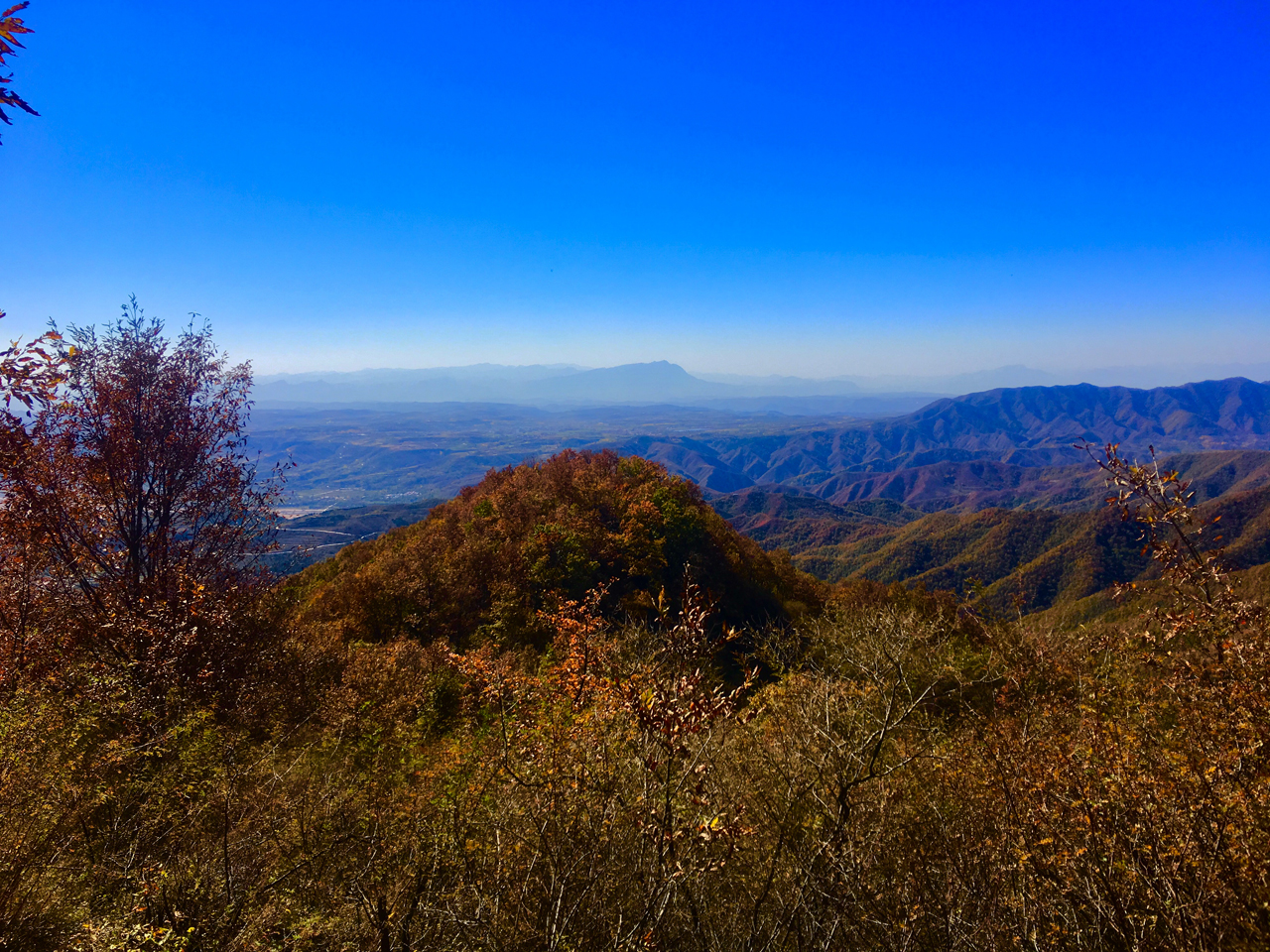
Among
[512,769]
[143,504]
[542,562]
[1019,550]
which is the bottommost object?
[1019,550]

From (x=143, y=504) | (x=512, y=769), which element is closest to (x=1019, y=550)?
(x=512, y=769)

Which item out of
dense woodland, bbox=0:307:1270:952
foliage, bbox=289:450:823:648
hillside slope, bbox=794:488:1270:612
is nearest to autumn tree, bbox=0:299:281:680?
dense woodland, bbox=0:307:1270:952

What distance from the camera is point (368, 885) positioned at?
5.96 metres

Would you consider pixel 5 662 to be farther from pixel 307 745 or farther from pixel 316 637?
pixel 316 637

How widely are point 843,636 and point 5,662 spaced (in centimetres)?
1925

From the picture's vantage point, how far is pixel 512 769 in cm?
593

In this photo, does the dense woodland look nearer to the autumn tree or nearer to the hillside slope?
the autumn tree

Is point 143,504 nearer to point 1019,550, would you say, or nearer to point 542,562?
point 542,562

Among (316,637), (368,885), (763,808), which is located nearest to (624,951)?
(368,885)

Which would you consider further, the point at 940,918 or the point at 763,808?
the point at 763,808

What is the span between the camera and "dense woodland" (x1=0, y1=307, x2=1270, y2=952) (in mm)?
4840

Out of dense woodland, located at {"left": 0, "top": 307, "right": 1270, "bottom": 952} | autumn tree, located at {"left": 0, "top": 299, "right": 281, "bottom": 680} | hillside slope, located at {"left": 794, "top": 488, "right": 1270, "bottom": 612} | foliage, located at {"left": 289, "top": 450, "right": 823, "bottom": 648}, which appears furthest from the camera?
hillside slope, located at {"left": 794, "top": 488, "right": 1270, "bottom": 612}

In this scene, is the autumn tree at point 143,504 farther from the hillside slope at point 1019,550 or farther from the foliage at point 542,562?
the hillside slope at point 1019,550

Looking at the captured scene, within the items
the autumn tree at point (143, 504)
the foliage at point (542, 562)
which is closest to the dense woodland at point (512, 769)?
the autumn tree at point (143, 504)
